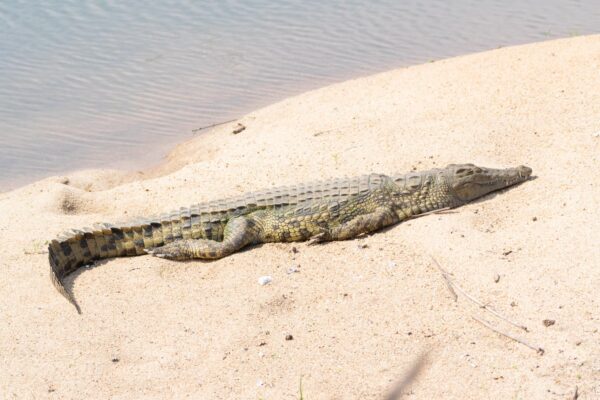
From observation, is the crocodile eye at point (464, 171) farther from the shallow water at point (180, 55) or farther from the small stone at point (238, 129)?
the shallow water at point (180, 55)

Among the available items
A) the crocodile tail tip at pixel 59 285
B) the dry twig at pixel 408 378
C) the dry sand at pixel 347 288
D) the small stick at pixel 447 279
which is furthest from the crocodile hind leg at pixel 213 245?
the dry twig at pixel 408 378

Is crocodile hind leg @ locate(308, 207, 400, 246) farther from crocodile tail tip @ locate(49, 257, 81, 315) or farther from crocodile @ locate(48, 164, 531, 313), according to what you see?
crocodile tail tip @ locate(49, 257, 81, 315)

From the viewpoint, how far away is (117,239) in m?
6.62

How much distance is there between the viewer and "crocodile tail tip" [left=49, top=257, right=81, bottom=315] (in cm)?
586

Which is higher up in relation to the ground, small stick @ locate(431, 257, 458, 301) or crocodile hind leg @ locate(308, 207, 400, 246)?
small stick @ locate(431, 257, 458, 301)

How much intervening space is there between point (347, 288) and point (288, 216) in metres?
1.23

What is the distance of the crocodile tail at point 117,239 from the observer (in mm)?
6421

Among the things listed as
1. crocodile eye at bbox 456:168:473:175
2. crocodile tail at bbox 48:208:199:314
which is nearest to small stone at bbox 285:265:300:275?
crocodile tail at bbox 48:208:199:314

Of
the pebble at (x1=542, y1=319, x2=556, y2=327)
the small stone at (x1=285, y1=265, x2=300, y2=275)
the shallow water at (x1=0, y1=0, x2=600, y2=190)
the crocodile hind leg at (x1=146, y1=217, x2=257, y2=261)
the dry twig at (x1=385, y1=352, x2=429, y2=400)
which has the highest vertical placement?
the pebble at (x1=542, y1=319, x2=556, y2=327)

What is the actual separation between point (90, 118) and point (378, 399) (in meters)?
7.96

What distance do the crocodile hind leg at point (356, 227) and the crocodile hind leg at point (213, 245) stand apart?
2.01 ft

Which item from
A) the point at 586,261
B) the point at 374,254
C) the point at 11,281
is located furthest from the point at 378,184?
the point at 11,281

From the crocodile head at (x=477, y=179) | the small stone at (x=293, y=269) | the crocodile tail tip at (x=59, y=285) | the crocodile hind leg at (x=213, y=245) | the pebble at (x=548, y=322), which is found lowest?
the crocodile tail tip at (x=59, y=285)

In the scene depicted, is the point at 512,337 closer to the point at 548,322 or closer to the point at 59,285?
the point at 548,322
